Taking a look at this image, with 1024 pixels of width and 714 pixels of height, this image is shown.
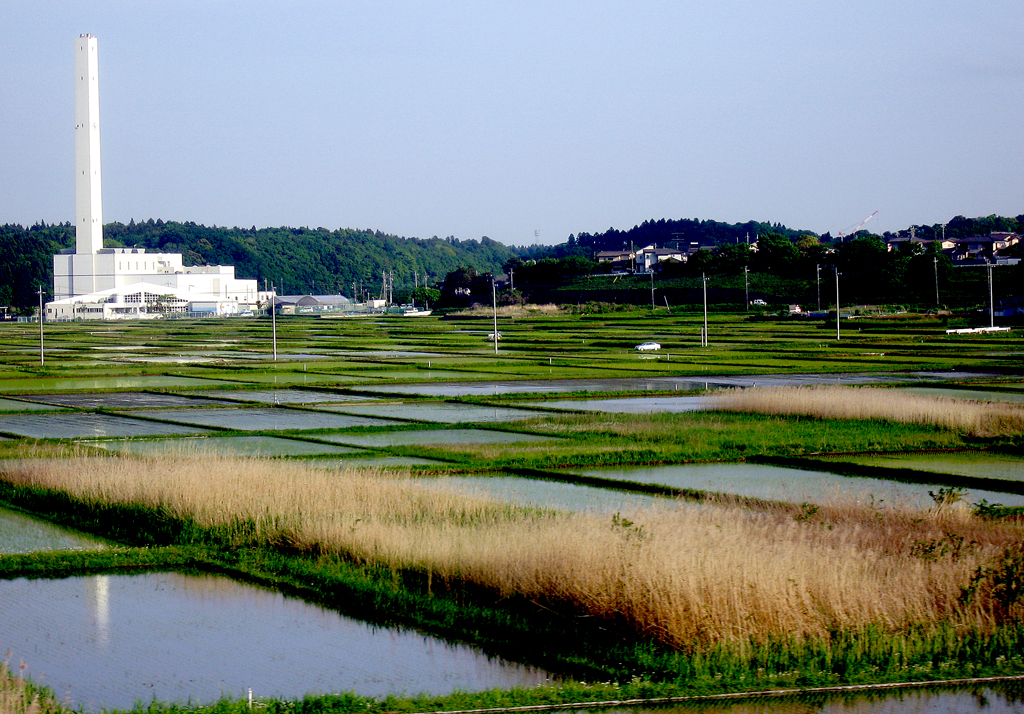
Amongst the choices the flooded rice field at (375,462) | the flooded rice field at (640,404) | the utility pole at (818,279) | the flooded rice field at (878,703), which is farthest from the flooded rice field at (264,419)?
the utility pole at (818,279)

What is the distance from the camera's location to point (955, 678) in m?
7.19

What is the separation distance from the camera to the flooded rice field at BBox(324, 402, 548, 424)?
869 inches

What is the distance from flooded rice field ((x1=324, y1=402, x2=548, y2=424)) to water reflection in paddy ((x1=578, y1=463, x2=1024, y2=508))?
657cm

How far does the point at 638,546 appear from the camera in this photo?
8758 mm

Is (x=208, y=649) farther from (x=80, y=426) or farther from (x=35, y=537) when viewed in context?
(x=80, y=426)

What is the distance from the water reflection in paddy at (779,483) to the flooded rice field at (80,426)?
29.7ft

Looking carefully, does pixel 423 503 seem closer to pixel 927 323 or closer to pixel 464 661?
pixel 464 661

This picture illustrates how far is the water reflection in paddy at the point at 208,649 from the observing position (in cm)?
720

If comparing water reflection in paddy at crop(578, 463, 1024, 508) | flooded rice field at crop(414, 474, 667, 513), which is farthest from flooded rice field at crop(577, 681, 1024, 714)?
water reflection in paddy at crop(578, 463, 1024, 508)

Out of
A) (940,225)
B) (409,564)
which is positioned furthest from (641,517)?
(940,225)

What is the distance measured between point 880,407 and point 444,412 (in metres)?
8.53

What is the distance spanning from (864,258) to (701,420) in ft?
210

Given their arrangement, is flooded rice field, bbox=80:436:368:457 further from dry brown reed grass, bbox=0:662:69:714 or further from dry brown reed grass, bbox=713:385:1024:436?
dry brown reed grass, bbox=0:662:69:714

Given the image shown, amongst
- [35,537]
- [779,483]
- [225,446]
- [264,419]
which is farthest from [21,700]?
[264,419]
